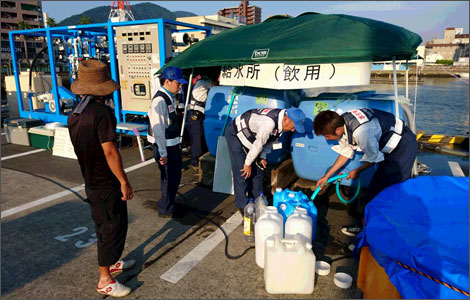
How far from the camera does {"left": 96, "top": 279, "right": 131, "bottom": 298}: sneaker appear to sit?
268cm

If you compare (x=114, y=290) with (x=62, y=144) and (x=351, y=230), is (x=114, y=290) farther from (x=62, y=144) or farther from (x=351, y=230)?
(x=62, y=144)

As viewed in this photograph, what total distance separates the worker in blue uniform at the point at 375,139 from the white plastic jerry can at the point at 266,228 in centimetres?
81

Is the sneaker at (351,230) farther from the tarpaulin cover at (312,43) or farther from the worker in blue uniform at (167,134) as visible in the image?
the worker in blue uniform at (167,134)

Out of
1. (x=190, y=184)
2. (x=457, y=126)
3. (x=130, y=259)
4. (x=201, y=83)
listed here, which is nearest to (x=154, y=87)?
(x=201, y=83)

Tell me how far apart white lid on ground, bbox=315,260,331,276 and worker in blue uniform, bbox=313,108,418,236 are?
0.86 m

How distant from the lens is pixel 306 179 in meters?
4.82

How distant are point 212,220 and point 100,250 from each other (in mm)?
1727

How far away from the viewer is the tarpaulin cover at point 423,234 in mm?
1761

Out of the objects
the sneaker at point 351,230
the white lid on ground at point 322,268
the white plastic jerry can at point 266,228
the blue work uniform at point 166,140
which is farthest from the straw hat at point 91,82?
the sneaker at point 351,230

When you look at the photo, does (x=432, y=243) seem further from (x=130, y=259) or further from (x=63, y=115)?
(x=63, y=115)

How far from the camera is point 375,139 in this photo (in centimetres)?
314

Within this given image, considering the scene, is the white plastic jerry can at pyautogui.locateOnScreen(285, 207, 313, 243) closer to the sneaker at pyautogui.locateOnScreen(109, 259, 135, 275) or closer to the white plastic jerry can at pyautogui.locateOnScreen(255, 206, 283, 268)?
the white plastic jerry can at pyautogui.locateOnScreen(255, 206, 283, 268)

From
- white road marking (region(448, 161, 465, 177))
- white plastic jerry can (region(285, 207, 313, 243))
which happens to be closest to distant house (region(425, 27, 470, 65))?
white road marking (region(448, 161, 465, 177))

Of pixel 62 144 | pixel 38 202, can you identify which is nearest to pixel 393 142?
pixel 38 202
